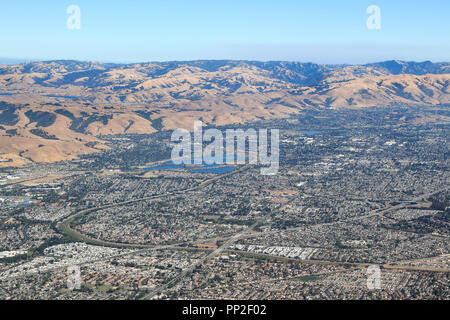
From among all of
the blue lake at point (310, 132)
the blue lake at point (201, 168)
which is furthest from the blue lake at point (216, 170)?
the blue lake at point (310, 132)

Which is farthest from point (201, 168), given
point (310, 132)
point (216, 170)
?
point (310, 132)

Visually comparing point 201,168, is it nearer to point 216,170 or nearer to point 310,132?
point 216,170

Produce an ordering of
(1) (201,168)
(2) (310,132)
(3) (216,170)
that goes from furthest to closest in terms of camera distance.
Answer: (2) (310,132) < (1) (201,168) < (3) (216,170)

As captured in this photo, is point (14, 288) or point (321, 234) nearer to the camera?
point (14, 288)

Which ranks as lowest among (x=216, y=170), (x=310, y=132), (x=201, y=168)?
(x=216, y=170)

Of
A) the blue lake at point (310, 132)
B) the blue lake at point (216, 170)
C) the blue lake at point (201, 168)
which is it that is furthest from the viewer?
the blue lake at point (310, 132)

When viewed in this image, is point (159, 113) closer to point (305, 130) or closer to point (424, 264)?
point (305, 130)

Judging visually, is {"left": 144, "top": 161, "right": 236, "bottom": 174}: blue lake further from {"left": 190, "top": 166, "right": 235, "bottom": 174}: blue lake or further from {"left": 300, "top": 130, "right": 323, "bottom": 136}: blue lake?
{"left": 300, "top": 130, "right": 323, "bottom": 136}: blue lake

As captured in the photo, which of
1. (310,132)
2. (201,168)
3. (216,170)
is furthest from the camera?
(310,132)

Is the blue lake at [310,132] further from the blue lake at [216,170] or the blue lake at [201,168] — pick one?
the blue lake at [216,170]
